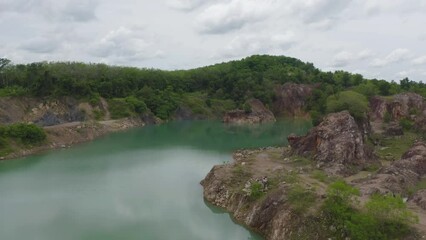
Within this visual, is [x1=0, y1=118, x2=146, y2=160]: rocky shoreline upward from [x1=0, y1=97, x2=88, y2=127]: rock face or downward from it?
downward

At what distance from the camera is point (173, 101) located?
367 ft

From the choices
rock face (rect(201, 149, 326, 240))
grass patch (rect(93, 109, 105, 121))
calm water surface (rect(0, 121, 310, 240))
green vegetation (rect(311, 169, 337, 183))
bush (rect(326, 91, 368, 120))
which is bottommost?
calm water surface (rect(0, 121, 310, 240))

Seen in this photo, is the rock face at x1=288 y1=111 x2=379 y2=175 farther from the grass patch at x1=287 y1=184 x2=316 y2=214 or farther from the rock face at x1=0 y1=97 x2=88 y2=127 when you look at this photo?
the rock face at x1=0 y1=97 x2=88 y2=127

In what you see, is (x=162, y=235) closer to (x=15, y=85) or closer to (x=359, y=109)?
(x=359, y=109)

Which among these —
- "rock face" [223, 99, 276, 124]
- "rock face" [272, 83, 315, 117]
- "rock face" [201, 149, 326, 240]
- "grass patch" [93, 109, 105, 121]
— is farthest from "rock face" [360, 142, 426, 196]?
"rock face" [272, 83, 315, 117]

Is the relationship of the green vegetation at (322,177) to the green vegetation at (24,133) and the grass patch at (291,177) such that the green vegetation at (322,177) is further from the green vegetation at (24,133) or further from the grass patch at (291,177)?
the green vegetation at (24,133)

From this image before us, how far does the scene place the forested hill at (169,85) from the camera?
294 ft

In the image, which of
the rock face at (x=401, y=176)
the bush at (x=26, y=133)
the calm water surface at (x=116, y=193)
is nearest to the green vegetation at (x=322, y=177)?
the rock face at (x=401, y=176)

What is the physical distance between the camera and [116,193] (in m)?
39.6

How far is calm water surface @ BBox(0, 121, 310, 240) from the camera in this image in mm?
30406

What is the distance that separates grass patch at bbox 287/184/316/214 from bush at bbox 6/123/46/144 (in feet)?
142

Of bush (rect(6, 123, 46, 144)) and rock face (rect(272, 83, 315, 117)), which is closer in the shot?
bush (rect(6, 123, 46, 144))

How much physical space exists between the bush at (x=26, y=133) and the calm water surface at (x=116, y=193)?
12.3ft

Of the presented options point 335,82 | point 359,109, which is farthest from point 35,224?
point 335,82
